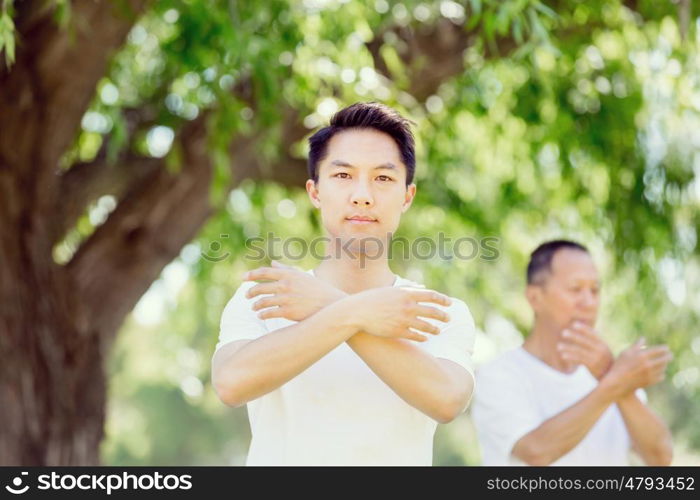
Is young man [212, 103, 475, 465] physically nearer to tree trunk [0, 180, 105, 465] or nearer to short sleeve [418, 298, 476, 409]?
short sleeve [418, 298, 476, 409]

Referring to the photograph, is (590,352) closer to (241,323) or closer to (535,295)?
(535,295)

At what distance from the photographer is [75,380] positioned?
545 cm

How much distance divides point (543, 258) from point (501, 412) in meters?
0.69

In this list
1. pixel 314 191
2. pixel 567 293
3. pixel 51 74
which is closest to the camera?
pixel 314 191

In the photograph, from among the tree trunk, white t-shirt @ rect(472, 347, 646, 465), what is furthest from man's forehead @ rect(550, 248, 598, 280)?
the tree trunk

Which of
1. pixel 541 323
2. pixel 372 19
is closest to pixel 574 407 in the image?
pixel 541 323

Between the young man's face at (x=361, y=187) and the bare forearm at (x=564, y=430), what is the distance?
1134 millimetres

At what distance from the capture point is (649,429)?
3.45 metres

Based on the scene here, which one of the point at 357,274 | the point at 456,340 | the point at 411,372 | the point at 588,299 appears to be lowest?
the point at 411,372

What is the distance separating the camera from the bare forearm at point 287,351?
2.16 meters

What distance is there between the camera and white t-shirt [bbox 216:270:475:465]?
2.28 m

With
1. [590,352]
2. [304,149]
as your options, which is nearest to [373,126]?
[590,352]

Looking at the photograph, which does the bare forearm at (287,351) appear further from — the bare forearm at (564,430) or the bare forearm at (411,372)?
the bare forearm at (564,430)
